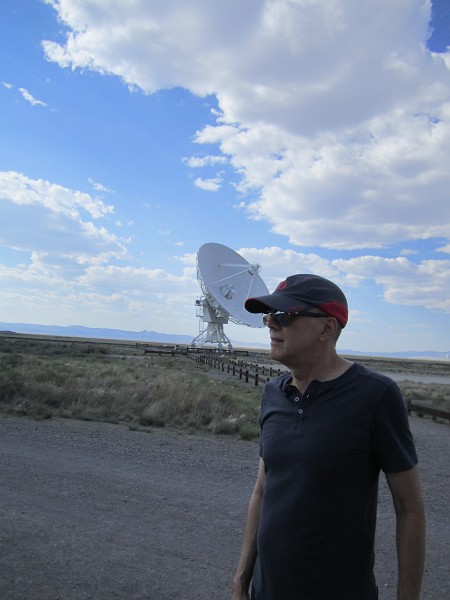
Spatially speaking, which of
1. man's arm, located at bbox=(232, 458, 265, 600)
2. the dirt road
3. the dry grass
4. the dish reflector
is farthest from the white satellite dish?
→ man's arm, located at bbox=(232, 458, 265, 600)

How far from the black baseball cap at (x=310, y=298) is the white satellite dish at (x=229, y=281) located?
1724 inches

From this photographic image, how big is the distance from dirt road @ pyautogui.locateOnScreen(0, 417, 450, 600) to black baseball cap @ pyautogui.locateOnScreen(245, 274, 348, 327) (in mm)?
2618

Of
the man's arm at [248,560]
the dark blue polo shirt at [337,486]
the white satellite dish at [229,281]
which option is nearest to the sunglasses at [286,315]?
the dark blue polo shirt at [337,486]

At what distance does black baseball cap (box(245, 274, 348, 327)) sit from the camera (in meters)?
1.93

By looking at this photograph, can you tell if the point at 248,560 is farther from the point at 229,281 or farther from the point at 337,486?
the point at 229,281

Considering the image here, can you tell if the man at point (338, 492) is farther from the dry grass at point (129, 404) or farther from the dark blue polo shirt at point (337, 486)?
the dry grass at point (129, 404)

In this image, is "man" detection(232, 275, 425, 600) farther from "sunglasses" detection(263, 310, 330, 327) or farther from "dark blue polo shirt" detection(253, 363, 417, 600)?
"sunglasses" detection(263, 310, 330, 327)

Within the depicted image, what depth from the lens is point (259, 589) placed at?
188cm

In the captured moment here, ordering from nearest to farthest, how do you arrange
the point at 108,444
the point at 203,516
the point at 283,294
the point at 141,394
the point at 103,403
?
1. the point at 283,294
2. the point at 203,516
3. the point at 108,444
4. the point at 103,403
5. the point at 141,394

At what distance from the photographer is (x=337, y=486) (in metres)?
1.73

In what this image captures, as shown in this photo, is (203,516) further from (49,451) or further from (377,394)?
(377,394)

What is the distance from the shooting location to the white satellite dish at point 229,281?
47.1 metres

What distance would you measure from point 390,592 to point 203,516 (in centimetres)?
198

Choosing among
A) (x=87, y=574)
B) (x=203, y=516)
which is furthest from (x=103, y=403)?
(x=87, y=574)
